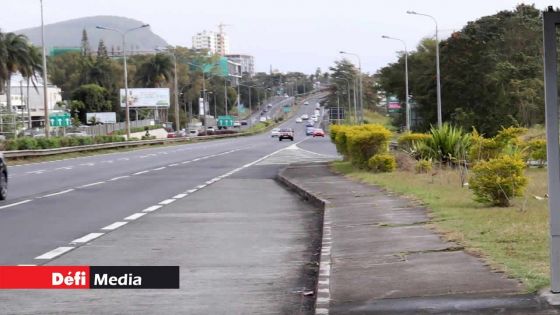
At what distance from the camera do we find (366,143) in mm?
Answer: 30641

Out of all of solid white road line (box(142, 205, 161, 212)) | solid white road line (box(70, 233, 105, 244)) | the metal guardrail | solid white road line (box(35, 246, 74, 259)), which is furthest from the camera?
the metal guardrail

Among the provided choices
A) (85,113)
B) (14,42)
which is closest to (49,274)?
(14,42)

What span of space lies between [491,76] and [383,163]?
36.3m

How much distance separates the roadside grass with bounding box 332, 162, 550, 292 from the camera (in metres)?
9.71

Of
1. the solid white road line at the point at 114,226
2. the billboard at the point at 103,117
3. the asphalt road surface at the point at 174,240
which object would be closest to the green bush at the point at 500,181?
the asphalt road surface at the point at 174,240

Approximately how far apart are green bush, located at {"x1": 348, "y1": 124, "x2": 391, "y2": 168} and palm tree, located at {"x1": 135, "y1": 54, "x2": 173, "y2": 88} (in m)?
130

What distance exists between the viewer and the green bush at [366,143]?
1193 inches

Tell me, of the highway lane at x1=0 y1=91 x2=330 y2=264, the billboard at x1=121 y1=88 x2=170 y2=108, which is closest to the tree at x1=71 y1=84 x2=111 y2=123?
the billboard at x1=121 y1=88 x2=170 y2=108

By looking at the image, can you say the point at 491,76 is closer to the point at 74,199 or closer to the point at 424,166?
the point at 424,166

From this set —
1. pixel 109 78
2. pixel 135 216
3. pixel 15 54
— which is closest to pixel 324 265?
pixel 135 216

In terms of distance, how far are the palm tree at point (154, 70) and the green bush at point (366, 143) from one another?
13044cm

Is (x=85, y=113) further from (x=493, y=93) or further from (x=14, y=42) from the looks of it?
(x=493, y=93)

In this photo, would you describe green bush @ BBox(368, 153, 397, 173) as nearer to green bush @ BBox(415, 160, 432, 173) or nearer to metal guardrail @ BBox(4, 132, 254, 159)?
green bush @ BBox(415, 160, 432, 173)

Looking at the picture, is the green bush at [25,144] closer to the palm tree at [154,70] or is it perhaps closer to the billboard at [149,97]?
the billboard at [149,97]
